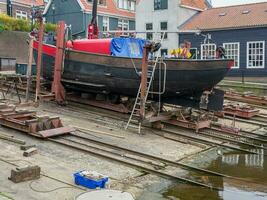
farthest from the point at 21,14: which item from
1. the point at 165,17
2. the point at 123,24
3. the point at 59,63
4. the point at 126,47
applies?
the point at 126,47

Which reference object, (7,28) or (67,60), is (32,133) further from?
(7,28)

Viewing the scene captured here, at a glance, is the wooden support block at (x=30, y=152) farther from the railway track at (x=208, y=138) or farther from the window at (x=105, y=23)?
the window at (x=105, y=23)

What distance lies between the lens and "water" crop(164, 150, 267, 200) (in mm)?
8367

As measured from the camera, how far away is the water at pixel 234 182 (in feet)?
27.5

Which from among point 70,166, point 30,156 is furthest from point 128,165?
point 30,156

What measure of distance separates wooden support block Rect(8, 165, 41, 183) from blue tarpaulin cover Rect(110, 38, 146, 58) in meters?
7.77

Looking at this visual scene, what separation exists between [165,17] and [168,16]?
32 cm

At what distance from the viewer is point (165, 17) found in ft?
116

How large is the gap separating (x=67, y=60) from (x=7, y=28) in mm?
13383

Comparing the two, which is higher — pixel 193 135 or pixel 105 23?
pixel 105 23

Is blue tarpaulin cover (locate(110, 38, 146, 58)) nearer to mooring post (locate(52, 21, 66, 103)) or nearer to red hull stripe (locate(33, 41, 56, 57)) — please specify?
mooring post (locate(52, 21, 66, 103))

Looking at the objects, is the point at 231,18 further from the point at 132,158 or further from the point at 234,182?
the point at 234,182

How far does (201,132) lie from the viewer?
13977mm

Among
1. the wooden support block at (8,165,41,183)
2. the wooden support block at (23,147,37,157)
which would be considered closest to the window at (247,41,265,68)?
the wooden support block at (23,147,37,157)
